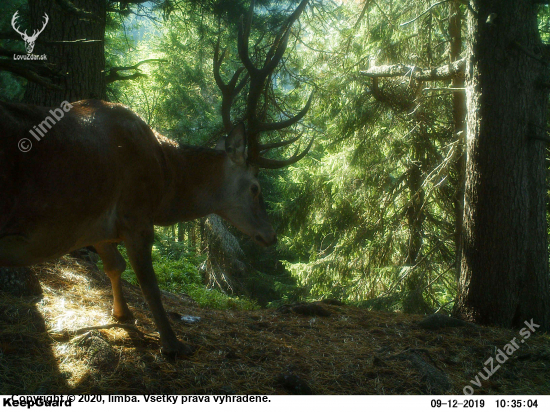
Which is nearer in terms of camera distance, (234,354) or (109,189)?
(109,189)

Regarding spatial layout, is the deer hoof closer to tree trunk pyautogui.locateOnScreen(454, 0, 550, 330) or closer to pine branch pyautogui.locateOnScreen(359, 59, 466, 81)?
tree trunk pyautogui.locateOnScreen(454, 0, 550, 330)

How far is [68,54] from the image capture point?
6438 mm

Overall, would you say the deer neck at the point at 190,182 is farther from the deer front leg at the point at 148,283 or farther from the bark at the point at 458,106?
the bark at the point at 458,106

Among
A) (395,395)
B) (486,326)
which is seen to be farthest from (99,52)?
(486,326)

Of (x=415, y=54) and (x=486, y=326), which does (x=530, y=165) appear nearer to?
(x=486, y=326)

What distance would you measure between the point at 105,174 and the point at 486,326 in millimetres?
4999

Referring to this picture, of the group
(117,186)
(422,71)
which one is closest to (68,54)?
(117,186)

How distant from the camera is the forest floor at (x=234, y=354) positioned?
12.2 ft

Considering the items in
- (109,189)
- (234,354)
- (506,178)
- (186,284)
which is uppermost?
(506,178)

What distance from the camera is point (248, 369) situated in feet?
13.6

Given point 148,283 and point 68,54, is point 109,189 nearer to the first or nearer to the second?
point 148,283

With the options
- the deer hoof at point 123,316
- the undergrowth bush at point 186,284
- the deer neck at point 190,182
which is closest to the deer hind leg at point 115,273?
the deer hoof at point 123,316

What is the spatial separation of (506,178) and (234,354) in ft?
14.0

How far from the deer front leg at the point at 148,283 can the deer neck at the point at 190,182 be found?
583 millimetres
